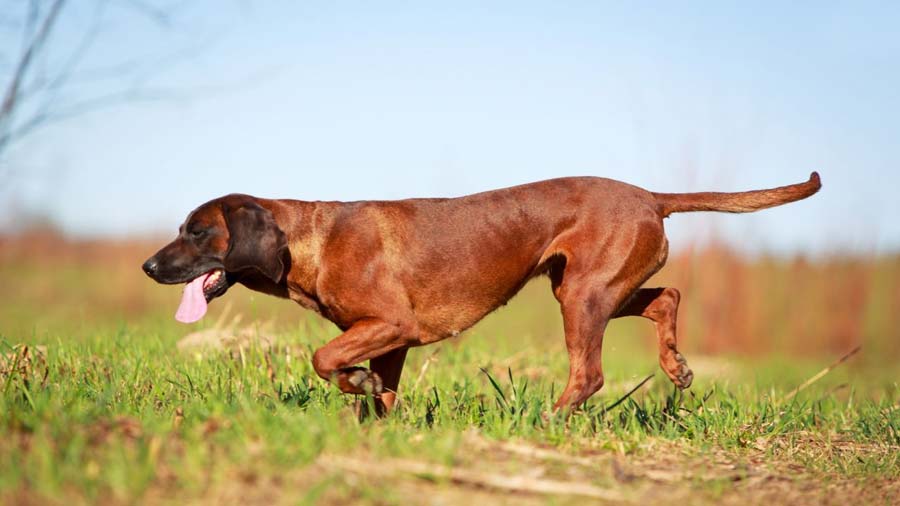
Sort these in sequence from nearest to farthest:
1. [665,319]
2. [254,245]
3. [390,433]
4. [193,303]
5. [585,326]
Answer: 1. [390,433]
2. [254,245]
3. [193,303]
4. [585,326]
5. [665,319]

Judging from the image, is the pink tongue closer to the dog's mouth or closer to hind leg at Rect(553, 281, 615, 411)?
the dog's mouth

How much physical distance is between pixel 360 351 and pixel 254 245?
0.84m

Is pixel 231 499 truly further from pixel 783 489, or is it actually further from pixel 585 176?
pixel 585 176

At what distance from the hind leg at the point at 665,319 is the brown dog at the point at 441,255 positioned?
14 millimetres

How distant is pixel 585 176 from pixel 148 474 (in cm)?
334

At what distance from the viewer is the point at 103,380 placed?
552cm

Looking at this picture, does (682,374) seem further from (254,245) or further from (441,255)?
(254,245)

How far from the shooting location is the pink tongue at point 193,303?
518 centimetres

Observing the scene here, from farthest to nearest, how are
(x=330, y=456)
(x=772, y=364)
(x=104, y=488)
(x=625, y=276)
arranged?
(x=772, y=364)
(x=625, y=276)
(x=330, y=456)
(x=104, y=488)

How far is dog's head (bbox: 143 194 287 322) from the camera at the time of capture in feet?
16.8

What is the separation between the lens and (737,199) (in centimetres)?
568

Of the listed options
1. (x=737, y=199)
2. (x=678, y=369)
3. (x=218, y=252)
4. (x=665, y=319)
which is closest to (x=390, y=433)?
(x=218, y=252)

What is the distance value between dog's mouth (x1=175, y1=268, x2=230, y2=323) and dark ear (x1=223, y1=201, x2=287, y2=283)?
216mm

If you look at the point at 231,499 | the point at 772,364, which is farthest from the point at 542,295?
the point at 231,499
